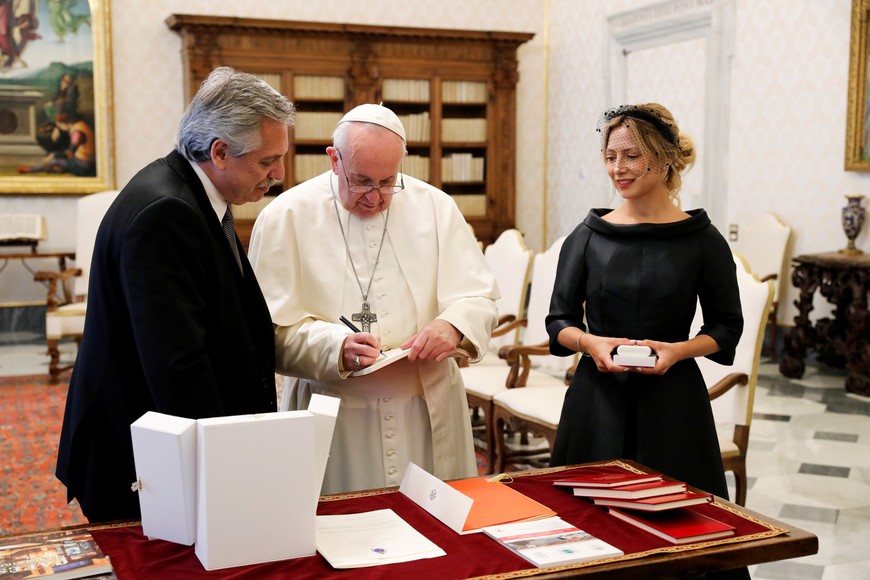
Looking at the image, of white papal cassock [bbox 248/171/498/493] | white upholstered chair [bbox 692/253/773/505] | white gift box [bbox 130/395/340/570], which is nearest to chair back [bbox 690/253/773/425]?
white upholstered chair [bbox 692/253/773/505]

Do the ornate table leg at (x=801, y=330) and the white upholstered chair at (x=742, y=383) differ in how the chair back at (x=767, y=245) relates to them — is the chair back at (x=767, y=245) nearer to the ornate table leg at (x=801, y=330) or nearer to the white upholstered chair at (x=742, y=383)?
the ornate table leg at (x=801, y=330)

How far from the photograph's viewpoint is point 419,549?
1.81m

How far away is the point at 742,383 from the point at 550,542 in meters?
2.11

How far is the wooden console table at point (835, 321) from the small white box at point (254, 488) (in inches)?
229

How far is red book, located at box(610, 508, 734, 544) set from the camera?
6.12 ft

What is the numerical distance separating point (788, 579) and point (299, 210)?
2.26m

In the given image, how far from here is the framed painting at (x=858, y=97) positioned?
6.96 meters

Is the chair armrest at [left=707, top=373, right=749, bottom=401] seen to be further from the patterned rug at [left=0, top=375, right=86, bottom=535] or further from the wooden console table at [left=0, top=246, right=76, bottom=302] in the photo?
the wooden console table at [left=0, top=246, right=76, bottom=302]

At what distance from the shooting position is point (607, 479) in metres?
2.14

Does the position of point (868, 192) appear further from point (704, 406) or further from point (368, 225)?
point (368, 225)

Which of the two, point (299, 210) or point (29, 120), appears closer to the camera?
point (299, 210)

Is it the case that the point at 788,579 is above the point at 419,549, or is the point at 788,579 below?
below

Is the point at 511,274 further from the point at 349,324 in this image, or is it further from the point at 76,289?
the point at 76,289

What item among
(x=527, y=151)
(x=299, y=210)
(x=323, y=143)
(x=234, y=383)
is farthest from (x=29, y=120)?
(x=234, y=383)
